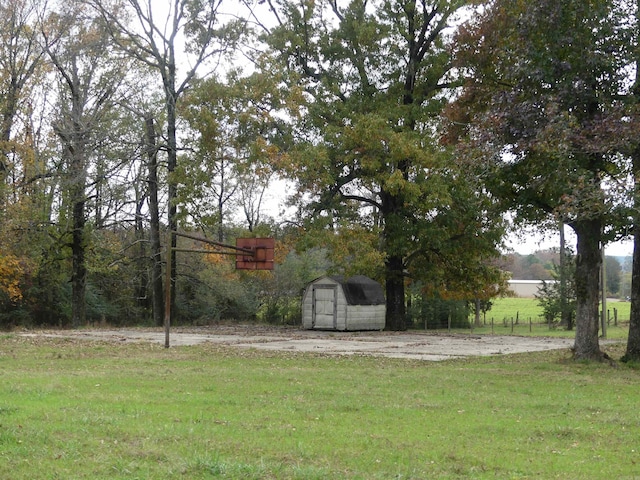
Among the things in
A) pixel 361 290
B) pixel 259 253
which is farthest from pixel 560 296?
pixel 259 253

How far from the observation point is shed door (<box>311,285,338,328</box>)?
32.6 m

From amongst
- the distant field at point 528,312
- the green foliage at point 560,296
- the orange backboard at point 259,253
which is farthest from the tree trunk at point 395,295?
the distant field at point 528,312

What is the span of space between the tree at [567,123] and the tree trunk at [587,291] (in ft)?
0.08

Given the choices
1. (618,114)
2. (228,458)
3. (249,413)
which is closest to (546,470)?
(228,458)

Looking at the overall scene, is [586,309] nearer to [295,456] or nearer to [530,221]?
[530,221]

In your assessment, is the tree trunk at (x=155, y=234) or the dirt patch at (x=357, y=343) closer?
the dirt patch at (x=357, y=343)

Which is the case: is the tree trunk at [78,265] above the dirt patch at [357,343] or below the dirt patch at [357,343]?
above

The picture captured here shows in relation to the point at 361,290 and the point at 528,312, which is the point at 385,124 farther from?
the point at 528,312

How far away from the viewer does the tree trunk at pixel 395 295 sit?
34.2 meters

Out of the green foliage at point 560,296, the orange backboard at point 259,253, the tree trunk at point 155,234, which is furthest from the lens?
the green foliage at point 560,296

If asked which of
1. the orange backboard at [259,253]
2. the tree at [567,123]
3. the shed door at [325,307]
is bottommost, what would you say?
the shed door at [325,307]

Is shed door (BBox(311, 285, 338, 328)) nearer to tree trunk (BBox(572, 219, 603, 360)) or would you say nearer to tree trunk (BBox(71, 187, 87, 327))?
tree trunk (BBox(71, 187, 87, 327))

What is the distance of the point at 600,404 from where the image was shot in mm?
11445

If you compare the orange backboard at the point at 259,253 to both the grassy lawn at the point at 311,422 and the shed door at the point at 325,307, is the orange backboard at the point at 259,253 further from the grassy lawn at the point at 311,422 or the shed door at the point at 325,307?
the shed door at the point at 325,307
